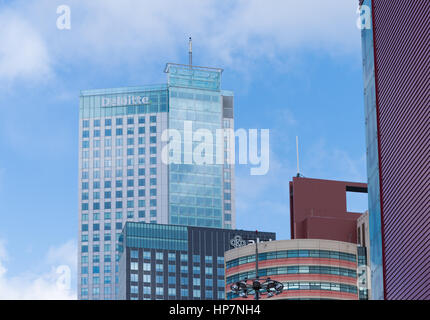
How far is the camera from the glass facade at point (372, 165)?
295 feet

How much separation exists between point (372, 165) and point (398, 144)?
7.58 meters

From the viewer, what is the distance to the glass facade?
8988 cm

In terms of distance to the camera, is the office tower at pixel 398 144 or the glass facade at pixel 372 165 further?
the glass facade at pixel 372 165

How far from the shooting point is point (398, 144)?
284ft

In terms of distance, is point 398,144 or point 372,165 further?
point 372,165

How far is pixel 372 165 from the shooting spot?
93938 mm

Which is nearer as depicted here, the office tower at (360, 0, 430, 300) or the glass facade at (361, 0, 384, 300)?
the office tower at (360, 0, 430, 300)

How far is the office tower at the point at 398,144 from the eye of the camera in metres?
80.3

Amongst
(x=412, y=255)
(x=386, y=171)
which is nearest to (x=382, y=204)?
(x=386, y=171)

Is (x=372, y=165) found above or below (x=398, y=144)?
below
